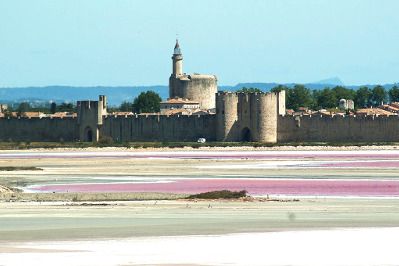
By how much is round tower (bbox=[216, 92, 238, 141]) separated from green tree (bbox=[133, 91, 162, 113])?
109 ft

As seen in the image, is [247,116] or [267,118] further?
[247,116]

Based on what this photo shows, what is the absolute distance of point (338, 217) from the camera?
34.1m

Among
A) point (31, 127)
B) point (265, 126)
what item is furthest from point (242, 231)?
Answer: point (31, 127)

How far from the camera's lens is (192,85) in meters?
114

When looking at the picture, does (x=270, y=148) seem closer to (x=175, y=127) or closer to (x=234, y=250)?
(x=175, y=127)

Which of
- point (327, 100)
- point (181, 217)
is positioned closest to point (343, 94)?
point (327, 100)

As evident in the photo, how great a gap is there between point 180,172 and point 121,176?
11.9ft

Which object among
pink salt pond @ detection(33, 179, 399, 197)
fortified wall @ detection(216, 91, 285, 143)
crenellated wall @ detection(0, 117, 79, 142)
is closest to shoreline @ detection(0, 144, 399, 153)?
fortified wall @ detection(216, 91, 285, 143)

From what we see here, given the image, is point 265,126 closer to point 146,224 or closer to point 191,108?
point 191,108

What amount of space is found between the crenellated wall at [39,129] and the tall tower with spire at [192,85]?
19691 mm

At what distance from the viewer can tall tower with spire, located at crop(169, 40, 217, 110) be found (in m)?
114

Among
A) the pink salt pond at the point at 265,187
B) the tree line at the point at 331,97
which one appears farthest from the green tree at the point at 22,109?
the pink salt pond at the point at 265,187

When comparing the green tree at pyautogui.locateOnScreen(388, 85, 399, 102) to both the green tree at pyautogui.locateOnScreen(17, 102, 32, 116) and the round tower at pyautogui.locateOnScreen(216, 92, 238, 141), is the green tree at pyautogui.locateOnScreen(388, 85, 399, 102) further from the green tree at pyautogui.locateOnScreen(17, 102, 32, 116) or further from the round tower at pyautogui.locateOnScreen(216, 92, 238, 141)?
the round tower at pyautogui.locateOnScreen(216, 92, 238, 141)

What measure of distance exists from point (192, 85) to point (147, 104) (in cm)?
1219
